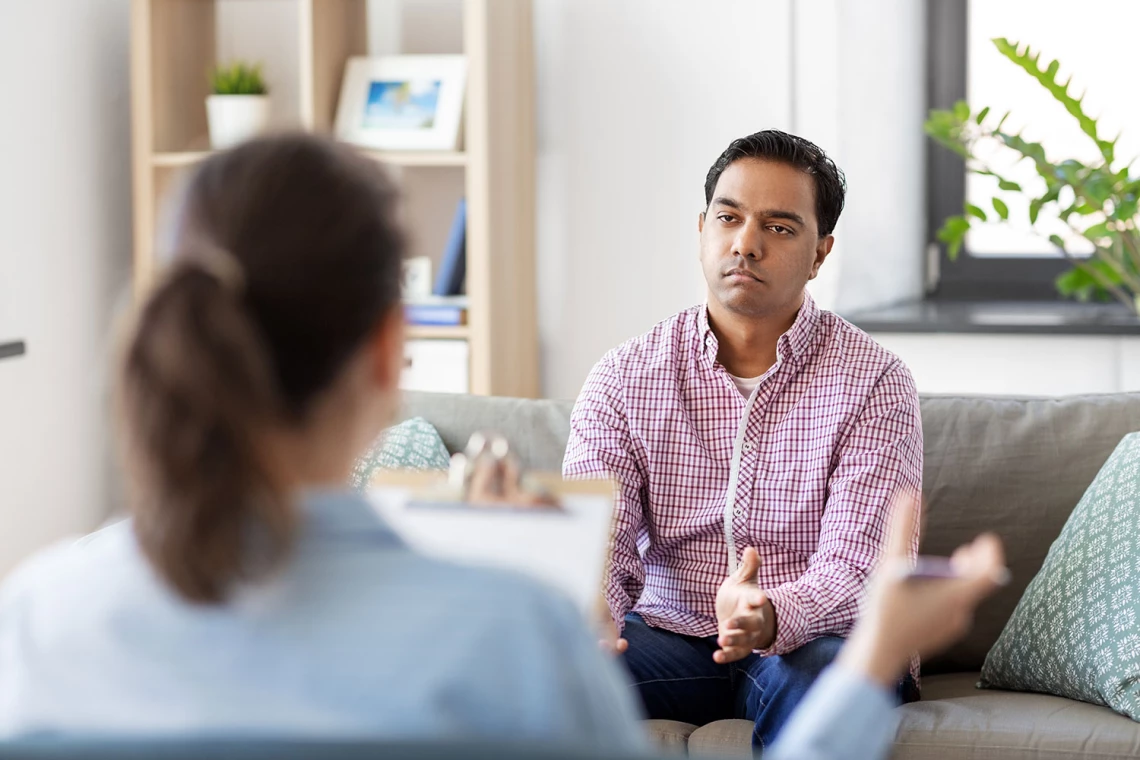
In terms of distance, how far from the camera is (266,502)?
70cm

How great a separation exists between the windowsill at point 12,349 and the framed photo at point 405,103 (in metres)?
0.82

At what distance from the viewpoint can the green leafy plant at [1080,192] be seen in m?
Answer: 2.53

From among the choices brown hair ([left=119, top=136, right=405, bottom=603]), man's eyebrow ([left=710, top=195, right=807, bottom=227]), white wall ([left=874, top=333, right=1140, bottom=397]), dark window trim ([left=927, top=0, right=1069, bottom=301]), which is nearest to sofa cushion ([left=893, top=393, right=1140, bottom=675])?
man's eyebrow ([left=710, top=195, right=807, bottom=227])

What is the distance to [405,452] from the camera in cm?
207

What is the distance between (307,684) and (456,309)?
2247mm

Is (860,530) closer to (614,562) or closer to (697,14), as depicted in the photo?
(614,562)

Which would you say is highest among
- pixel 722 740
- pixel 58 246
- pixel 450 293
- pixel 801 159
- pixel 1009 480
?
pixel 801 159

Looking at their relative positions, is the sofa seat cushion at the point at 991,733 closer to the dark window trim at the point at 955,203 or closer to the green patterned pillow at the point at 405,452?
the green patterned pillow at the point at 405,452

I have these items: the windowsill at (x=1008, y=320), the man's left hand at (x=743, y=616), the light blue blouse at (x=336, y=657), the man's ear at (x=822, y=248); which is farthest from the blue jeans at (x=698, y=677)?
the windowsill at (x=1008, y=320)

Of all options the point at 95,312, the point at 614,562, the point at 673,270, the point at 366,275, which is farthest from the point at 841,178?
the point at 95,312

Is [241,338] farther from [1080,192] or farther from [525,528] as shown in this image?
[1080,192]

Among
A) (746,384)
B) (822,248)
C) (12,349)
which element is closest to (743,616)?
(746,384)

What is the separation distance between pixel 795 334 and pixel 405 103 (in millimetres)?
1365

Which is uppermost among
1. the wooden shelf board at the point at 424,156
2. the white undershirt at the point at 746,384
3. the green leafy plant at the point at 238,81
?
the green leafy plant at the point at 238,81
